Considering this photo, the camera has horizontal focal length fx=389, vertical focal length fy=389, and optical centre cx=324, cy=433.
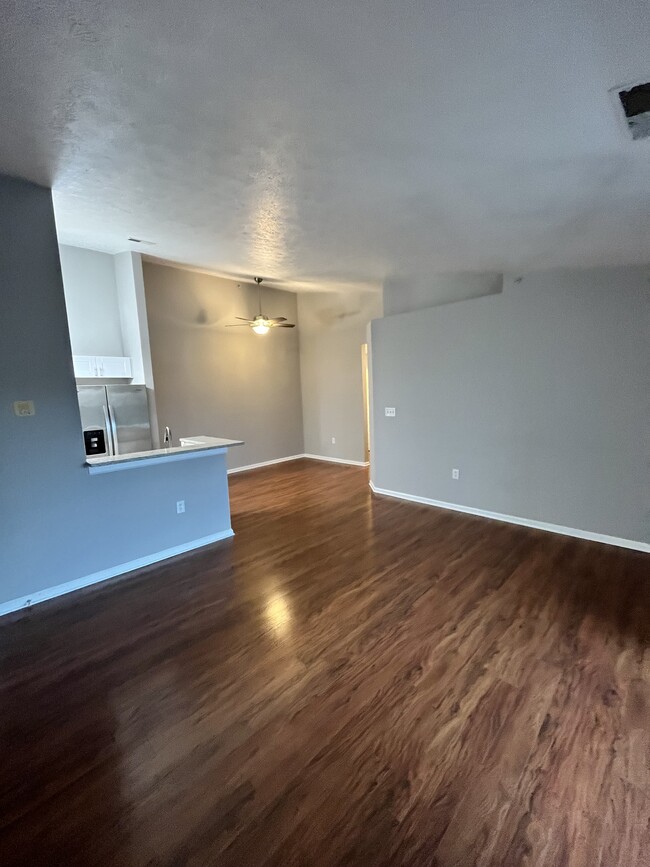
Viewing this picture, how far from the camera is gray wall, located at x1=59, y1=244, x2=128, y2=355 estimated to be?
187 inches

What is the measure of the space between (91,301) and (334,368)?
3.85m

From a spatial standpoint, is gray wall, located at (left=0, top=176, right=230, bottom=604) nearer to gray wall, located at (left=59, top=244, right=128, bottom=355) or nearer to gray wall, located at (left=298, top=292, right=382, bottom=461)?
gray wall, located at (left=59, top=244, right=128, bottom=355)

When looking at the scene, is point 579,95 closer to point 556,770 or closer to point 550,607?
point 556,770

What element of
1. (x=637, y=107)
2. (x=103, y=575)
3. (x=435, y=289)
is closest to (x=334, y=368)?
(x=435, y=289)

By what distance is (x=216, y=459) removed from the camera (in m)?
3.88

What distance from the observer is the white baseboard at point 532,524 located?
3.42 meters

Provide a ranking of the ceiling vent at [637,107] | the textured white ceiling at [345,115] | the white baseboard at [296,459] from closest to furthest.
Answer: the textured white ceiling at [345,115]
the ceiling vent at [637,107]
the white baseboard at [296,459]

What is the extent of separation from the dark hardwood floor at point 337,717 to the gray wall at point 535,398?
69cm

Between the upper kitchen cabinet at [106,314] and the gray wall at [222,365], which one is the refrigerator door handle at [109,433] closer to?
the upper kitchen cabinet at [106,314]

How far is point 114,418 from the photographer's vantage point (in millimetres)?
4934

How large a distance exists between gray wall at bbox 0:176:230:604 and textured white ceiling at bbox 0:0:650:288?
1.31 feet

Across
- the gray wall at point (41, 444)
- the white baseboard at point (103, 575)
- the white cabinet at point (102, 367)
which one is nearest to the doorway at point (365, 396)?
the white baseboard at point (103, 575)

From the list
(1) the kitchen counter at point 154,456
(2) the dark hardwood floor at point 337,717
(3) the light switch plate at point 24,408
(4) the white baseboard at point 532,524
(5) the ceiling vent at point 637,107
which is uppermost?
(5) the ceiling vent at point 637,107

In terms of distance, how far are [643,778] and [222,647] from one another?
6.56ft
